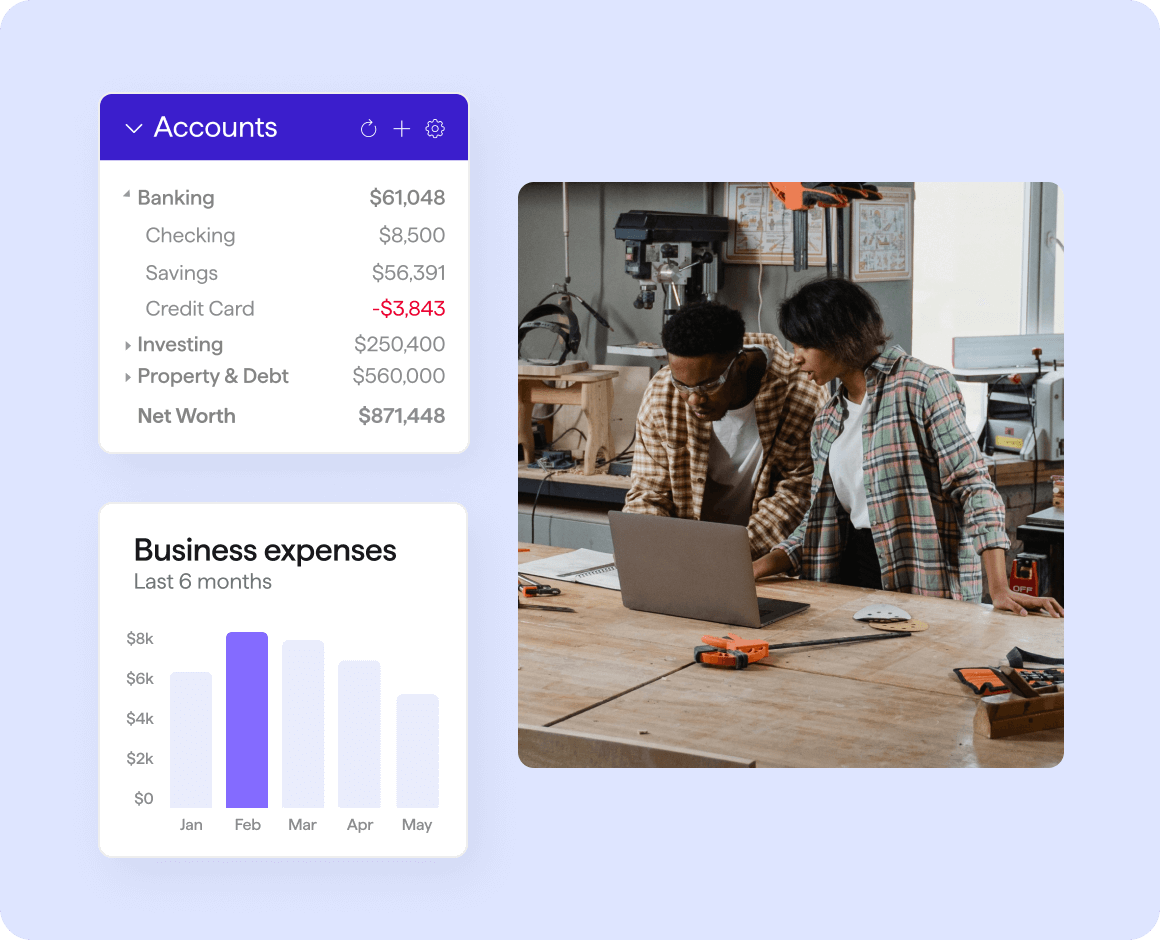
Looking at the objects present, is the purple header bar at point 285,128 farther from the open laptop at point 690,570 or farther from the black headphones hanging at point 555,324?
the open laptop at point 690,570

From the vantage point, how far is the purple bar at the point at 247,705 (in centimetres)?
120

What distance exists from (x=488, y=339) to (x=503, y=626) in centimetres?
31

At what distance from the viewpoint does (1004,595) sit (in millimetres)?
1341

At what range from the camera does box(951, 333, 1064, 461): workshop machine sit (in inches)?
49.1

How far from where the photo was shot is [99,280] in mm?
1191

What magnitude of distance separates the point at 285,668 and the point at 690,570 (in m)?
0.57

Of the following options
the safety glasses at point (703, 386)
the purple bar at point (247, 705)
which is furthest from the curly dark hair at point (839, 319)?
the purple bar at point (247, 705)

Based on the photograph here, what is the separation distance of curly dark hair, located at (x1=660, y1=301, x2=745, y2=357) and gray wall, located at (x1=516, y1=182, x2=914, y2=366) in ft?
0.05

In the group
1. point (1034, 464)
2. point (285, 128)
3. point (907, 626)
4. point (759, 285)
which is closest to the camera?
point (285, 128)

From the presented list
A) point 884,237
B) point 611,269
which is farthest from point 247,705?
point 884,237

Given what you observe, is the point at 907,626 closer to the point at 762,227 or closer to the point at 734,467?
the point at 734,467

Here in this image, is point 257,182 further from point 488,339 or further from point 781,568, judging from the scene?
point 781,568

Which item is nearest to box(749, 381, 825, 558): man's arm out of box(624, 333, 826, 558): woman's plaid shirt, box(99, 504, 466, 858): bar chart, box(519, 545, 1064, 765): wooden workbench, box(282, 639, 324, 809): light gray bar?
box(624, 333, 826, 558): woman's plaid shirt

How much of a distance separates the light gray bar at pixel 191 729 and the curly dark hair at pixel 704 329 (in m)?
0.67
